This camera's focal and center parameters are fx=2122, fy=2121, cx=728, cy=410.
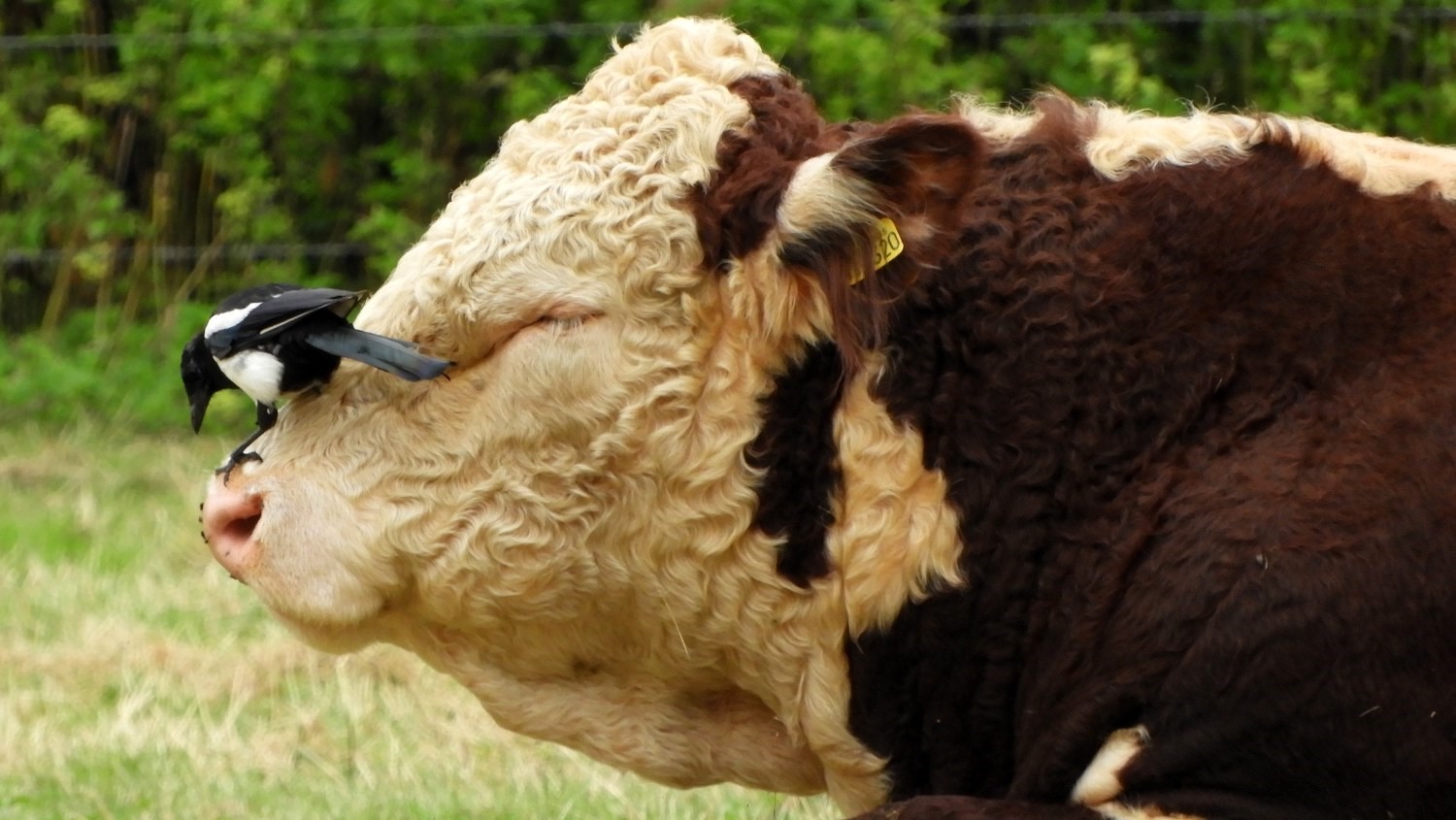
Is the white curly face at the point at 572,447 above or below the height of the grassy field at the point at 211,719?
above

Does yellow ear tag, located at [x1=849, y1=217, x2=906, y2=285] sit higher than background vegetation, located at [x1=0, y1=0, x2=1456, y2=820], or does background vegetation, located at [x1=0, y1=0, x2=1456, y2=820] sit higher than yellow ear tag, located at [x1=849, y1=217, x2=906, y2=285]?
yellow ear tag, located at [x1=849, y1=217, x2=906, y2=285]

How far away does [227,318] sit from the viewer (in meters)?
3.38

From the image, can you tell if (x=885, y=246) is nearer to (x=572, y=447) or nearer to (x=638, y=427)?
(x=638, y=427)

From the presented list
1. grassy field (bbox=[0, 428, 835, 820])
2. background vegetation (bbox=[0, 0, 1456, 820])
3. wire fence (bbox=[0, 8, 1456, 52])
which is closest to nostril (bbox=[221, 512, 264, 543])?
grassy field (bbox=[0, 428, 835, 820])

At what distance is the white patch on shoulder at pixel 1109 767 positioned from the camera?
9.41 feet

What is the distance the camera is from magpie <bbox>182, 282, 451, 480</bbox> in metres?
3.21

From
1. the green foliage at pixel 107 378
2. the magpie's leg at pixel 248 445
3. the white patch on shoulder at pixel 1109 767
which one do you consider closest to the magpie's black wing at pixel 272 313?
the magpie's leg at pixel 248 445

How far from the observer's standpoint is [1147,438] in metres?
3.04

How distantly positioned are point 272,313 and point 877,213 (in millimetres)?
961

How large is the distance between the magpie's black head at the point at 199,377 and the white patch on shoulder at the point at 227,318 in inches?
1.5

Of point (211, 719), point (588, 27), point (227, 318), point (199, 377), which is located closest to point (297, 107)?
point (588, 27)

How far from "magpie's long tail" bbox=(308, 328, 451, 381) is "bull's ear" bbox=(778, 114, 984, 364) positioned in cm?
56

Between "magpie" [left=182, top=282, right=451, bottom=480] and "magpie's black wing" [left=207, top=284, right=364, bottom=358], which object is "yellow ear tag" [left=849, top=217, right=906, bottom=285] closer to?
"magpie" [left=182, top=282, right=451, bottom=480]

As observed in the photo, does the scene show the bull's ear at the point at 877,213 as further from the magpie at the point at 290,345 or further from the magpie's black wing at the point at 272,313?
the magpie's black wing at the point at 272,313
